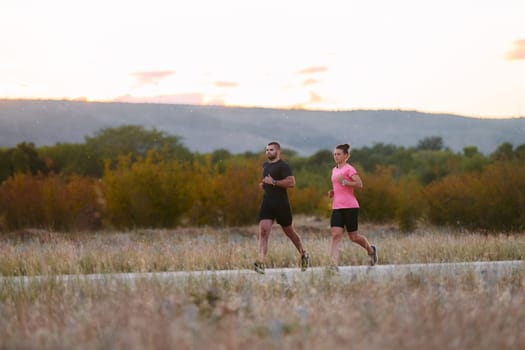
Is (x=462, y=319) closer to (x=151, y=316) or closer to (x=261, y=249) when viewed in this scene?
(x=151, y=316)

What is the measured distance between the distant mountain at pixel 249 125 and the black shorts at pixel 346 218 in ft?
275

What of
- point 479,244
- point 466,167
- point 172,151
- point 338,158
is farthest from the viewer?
point 172,151

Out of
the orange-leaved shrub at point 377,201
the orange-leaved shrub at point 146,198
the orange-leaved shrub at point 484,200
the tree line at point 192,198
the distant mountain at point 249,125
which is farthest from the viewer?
the distant mountain at point 249,125

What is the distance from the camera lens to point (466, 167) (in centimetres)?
4612

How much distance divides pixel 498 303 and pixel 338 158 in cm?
445

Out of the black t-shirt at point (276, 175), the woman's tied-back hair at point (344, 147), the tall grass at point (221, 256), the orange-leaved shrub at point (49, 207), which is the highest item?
the woman's tied-back hair at point (344, 147)

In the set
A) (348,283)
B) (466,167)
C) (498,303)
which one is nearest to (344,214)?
(348,283)

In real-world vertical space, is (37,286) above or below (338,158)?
below

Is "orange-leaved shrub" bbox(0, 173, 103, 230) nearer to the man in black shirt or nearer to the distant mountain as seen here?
the man in black shirt

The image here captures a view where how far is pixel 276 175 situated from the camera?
11.0 meters

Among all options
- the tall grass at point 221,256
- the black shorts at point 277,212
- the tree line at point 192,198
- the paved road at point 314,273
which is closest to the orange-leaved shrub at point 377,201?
the tree line at point 192,198

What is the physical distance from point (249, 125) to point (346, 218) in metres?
91.6

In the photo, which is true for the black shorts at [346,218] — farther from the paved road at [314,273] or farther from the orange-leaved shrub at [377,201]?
the orange-leaved shrub at [377,201]

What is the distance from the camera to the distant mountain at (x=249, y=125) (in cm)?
9638
